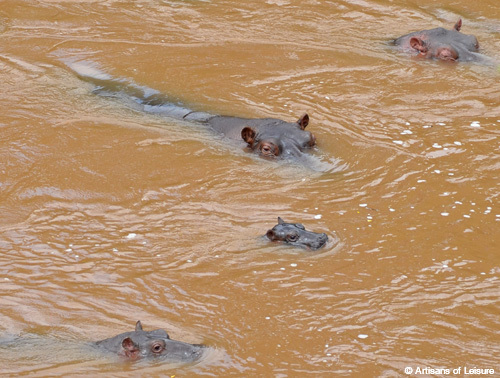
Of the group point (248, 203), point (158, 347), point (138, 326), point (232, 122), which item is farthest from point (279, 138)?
point (158, 347)

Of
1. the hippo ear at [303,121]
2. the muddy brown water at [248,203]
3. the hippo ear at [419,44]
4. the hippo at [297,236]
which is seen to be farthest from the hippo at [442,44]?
the hippo at [297,236]

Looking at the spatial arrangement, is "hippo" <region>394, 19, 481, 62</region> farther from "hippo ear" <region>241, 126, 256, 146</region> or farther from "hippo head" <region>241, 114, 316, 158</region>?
"hippo ear" <region>241, 126, 256, 146</region>

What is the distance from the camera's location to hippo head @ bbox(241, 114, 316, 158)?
8.98m

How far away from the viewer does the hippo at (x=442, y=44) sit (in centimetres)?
1166

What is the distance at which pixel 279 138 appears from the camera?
9062 millimetres

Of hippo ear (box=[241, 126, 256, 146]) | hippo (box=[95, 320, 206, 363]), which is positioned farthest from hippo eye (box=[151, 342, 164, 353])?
hippo ear (box=[241, 126, 256, 146])

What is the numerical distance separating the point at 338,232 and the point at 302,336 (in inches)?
63.3

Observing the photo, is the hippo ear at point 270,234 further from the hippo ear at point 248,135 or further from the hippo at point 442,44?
the hippo at point 442,44

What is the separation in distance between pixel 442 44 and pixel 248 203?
500cm

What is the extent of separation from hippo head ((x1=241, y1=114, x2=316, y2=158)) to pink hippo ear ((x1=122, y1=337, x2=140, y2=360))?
12.4 ft

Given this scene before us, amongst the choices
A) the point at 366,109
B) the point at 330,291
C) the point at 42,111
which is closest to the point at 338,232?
the point at 330,291

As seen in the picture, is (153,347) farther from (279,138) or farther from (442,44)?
(442,44)

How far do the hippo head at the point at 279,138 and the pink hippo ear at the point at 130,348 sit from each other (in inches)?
149

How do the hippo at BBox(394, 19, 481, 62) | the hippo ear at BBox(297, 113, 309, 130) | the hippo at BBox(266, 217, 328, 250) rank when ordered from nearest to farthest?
1. the hippo at BBox(266, 217, 328, 250)
2. the hippo ear at BBox(297, 113, 309, 130)
3. the hippo at BBox(394, 19, 481, 62)
